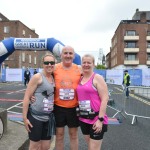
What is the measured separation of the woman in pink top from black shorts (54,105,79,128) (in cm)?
16

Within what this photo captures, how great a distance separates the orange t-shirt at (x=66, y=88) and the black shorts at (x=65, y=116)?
0.21 feet

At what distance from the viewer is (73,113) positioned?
407 centimetres

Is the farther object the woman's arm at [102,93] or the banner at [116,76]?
the banner at [116,76]

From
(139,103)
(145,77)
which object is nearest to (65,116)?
(139,103)

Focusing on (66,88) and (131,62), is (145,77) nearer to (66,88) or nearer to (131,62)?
(66,88)

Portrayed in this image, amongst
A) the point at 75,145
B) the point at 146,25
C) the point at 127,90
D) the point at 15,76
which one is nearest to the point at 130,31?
the point at 146,25

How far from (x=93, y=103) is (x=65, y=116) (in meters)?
0.50

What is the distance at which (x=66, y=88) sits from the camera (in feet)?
13.0

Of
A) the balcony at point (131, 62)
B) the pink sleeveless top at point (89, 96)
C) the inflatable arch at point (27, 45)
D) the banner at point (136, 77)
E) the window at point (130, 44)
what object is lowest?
the banner at point (136, 77)

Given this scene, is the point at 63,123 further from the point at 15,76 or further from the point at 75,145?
the point at 15,76

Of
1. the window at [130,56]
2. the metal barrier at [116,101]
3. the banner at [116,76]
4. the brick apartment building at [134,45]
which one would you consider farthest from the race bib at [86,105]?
the window at [130,56]

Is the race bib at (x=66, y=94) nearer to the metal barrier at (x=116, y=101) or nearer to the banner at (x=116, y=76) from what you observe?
the metal barrier at (x=116, y=101)

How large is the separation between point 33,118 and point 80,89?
2.56 ft

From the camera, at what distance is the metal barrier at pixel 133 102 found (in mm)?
8906
